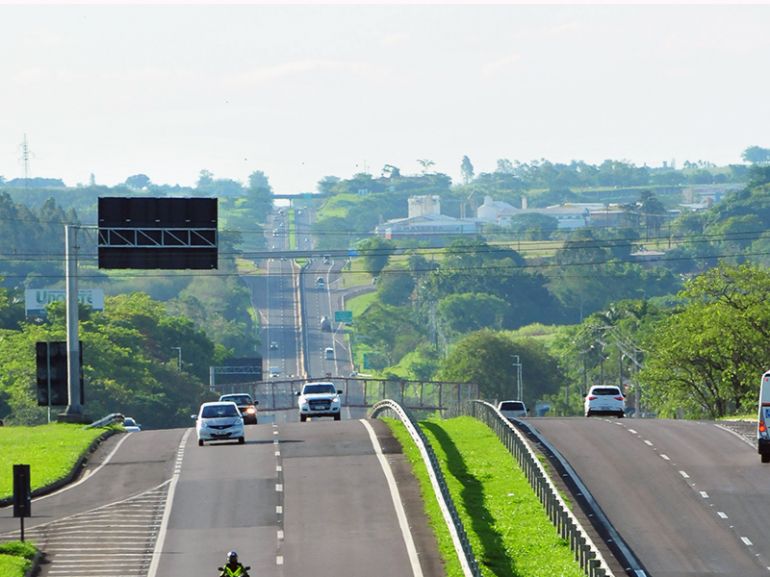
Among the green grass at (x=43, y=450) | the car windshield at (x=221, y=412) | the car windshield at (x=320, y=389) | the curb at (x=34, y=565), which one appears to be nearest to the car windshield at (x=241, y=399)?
the car windshield at (x=320, y=389)

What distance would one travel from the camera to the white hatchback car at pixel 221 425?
66.2 metres

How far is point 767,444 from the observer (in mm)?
57594

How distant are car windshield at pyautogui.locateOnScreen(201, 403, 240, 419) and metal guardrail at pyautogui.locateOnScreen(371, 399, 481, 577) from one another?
6273 millimetres

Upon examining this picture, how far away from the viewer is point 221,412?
2635 inches

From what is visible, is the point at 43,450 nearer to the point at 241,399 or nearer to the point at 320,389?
the point at 241,399

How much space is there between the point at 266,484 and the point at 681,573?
17.4 meters

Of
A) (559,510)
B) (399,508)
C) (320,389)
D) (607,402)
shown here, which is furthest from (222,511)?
(607,402)

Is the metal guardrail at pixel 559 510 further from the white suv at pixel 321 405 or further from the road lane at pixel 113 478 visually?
the white suv at pixel 321 405

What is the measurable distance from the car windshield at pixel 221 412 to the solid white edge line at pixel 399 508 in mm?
5078

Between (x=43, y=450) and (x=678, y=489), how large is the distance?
23.5m

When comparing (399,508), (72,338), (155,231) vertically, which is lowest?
(399,508)

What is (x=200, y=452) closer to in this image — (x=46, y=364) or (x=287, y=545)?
(x=46, y=364)

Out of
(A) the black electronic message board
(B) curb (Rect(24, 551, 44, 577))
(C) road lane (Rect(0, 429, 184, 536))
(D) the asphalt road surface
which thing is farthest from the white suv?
(B) curb (Rect(24, 551, 44, 577))

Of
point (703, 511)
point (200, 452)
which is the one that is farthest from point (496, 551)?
point (200, 452)
